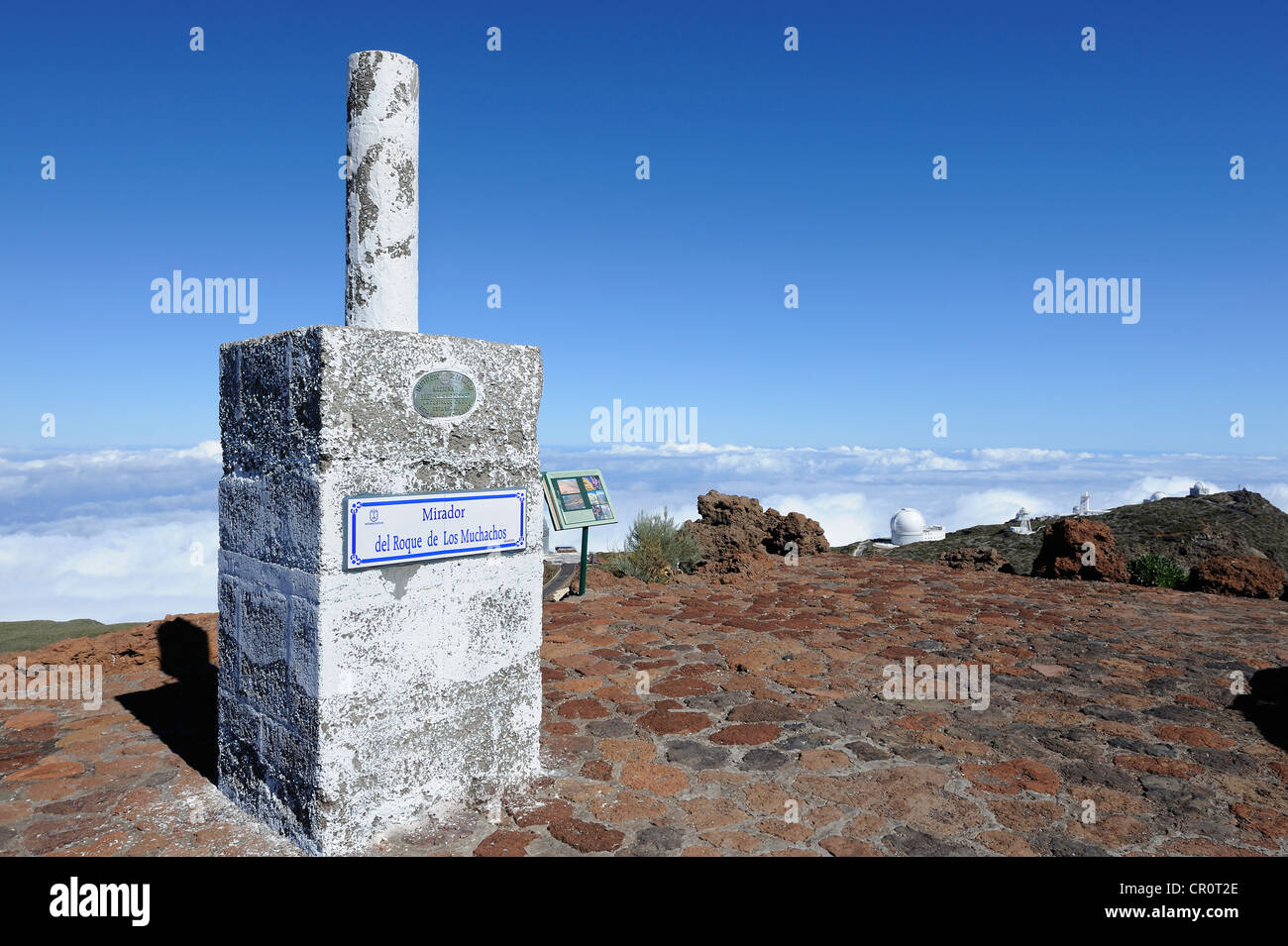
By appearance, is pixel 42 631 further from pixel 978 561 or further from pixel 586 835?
pixel 978 561

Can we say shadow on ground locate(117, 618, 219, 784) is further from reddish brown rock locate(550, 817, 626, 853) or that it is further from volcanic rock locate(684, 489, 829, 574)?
volcanic rock locate(684, 489, 829, 574)

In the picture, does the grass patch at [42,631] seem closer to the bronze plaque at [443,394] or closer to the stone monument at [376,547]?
the stone monument at [376,547]

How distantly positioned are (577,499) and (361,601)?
4.86 m

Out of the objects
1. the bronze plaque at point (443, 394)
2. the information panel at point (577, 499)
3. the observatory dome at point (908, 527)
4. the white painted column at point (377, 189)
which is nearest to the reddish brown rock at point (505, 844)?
the bronze plaque at point (443, 394)

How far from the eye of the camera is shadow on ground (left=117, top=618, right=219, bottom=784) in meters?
4.10

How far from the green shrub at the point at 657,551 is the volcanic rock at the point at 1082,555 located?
182 inches

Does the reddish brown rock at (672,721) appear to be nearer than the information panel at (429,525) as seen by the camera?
No

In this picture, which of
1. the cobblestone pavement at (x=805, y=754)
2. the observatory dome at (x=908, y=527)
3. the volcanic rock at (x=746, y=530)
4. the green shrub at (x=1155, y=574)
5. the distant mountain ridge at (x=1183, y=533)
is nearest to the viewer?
the cobblestone pavement at (x=805, y=754)

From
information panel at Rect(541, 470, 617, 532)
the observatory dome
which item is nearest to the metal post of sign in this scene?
information panel at Rect(541, 470, 617, 532)

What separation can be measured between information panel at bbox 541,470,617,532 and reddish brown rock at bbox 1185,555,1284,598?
708 cm

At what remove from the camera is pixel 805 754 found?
400 centimetres

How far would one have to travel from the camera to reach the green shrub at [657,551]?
30.7ft
